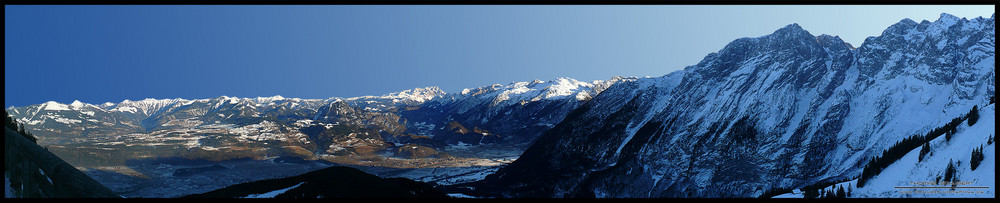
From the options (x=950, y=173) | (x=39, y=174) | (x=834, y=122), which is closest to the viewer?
(x=39, y=174)

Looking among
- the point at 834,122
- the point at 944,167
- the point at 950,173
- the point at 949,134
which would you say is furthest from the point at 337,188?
the point at 834,122

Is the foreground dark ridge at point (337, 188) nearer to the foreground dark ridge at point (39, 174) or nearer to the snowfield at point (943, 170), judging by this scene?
the foreground dark ridge at point (39, 174)

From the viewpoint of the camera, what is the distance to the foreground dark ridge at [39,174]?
57.2 m

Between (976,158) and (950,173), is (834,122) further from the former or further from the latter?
(976,158)

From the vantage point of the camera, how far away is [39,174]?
6212 centimetres

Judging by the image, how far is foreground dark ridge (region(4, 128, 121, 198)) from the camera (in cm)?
5716

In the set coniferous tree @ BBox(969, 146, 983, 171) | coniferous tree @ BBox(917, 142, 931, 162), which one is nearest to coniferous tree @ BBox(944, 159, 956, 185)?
coniferous tree @ BBox(969, 146, 983, 171)

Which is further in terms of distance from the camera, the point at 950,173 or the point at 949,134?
the point at 949,134

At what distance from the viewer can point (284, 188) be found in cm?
12350

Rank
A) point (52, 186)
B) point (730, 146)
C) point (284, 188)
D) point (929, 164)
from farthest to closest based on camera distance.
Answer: point (730, 146) < point (284, 188) < point (929, 164) < point (52, 186)

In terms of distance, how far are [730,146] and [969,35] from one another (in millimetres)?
106968
